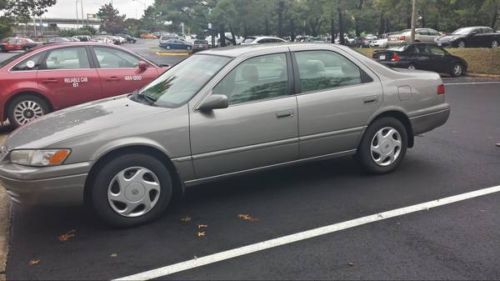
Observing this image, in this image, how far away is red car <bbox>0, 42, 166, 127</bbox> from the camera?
834 centimetres

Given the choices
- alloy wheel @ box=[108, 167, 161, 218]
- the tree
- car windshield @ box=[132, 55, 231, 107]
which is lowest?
alloy wheel @ box=[108, 167, 161, 218]

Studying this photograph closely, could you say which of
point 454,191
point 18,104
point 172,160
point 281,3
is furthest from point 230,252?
point 281,3

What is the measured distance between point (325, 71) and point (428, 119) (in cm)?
150

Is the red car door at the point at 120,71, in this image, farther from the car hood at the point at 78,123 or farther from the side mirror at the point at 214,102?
the side mirror at the point at 214,102

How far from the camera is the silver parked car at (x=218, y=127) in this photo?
4.20 meters

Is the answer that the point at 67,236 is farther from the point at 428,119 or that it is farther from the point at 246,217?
the point at 428,119

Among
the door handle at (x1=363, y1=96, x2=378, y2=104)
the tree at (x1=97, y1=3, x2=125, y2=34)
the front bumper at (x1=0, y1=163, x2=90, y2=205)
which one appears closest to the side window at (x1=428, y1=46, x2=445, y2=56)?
the door handle at (x1=363, y1=96, x2=378, y2=104)

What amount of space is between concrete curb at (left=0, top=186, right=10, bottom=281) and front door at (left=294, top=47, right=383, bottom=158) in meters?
2.80

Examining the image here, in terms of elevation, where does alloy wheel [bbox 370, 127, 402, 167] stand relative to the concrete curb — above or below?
above

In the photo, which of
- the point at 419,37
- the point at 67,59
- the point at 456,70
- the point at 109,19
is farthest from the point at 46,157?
the point at 109,19

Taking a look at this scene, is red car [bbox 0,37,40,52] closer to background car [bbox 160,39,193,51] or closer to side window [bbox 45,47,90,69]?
background car [bbox 160,39,193,51]

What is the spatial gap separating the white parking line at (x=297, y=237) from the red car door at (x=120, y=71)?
17.2 feet

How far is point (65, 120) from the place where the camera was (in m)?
4.71

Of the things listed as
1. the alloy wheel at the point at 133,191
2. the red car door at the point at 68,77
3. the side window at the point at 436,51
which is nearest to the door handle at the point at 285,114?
the alloy wheel at the point at 133,191
